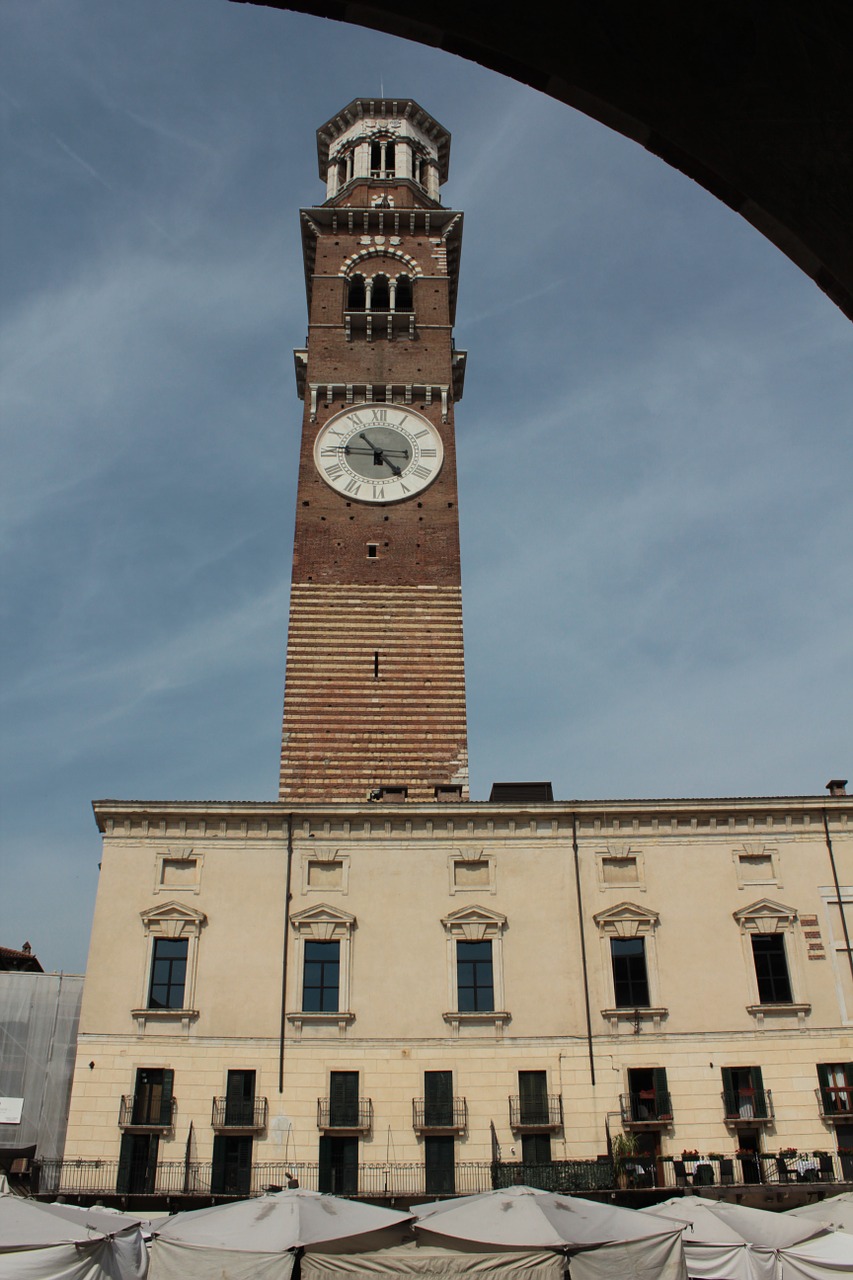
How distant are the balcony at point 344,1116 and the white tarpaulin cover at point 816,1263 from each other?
38.7 ft

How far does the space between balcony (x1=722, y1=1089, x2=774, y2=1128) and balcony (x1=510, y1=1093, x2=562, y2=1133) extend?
372cm

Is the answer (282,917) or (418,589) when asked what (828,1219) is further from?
(418,589)

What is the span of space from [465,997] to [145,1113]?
749cm

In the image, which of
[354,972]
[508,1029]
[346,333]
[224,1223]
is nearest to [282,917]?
[354,972]

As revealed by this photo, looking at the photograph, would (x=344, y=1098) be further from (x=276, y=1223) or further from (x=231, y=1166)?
(x=276, y=1223)

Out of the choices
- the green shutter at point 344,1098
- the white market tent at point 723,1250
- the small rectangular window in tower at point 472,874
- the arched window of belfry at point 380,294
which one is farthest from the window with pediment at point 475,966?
the arched window of belfry at point 380,294

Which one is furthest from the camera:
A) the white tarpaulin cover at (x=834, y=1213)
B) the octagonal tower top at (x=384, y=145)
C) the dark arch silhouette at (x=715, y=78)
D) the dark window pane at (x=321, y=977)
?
the octagonal tower top at (x=384, y=145)

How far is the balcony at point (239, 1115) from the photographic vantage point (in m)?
25.0

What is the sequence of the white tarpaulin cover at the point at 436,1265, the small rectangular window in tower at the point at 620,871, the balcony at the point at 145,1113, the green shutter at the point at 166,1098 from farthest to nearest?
the small rectangular window in tower at the point at 620,871, the green shutter at the point at 166,1098, the balcony at the point at 145,1113, the white tarpaulin cover at the point at 436,1265

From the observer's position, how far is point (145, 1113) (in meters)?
25.2

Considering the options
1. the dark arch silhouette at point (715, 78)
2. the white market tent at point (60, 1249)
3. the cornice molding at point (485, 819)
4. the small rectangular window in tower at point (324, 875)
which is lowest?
the white market tent at point (60, 1249)

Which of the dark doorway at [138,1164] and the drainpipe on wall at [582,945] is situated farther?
the drainpipe on wall at [582,945]

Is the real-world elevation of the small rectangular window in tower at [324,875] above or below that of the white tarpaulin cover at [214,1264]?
above

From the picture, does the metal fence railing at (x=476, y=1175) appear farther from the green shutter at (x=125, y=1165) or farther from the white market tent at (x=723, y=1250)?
the white market tent at (x=723, y=1250)
